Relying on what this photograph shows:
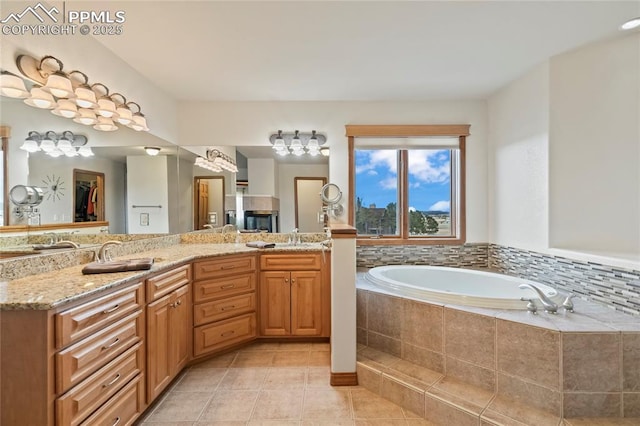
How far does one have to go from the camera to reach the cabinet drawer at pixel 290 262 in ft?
Answer: 9.02

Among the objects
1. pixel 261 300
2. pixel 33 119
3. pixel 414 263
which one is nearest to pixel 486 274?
pixel 414 263

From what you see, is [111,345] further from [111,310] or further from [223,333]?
[223,333]

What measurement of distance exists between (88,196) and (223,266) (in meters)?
1.10

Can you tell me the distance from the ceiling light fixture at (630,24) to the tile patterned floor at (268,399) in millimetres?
2917

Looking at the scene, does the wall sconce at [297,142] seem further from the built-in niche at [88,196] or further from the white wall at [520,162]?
the white wall at [520,162]

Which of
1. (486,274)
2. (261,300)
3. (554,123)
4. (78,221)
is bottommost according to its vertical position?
(261,300)

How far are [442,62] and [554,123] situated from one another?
108 cm

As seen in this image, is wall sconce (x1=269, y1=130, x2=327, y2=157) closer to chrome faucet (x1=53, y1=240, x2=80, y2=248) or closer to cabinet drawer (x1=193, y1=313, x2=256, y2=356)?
cabinet drawer (x1=193, y1=313, x2=256, y2=356)

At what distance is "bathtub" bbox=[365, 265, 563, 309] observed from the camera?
6.51 feet

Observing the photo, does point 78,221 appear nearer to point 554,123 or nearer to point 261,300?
point 261,300

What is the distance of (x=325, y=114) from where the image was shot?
3361mm

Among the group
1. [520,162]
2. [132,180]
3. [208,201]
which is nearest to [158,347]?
[132,180]

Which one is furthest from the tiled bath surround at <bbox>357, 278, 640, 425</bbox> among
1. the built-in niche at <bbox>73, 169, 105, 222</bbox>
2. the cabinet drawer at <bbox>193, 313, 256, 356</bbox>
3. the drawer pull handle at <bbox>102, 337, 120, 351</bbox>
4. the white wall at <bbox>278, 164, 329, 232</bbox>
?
the built-in niche at <bbox>73, 169, 105, 222</bbox>

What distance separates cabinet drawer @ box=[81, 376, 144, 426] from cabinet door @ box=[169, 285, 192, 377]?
1.12 ft
